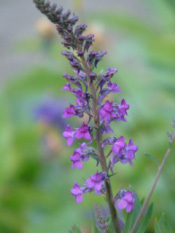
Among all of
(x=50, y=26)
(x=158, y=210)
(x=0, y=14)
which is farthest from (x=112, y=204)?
(x=0, y=14)

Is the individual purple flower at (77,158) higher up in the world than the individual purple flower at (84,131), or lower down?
lower down

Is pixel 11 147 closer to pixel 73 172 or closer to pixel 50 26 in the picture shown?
A: pixel 73 172

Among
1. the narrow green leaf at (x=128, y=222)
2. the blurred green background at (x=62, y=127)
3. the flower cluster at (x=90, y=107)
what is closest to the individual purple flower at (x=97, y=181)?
the flower cluster at (x=90, y=107)

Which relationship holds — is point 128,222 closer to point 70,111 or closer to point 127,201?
point 127,201

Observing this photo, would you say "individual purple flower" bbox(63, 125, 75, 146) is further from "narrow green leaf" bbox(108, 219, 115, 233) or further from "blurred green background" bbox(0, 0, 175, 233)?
"blurred green background" bbox(0, 0, 175, 233)

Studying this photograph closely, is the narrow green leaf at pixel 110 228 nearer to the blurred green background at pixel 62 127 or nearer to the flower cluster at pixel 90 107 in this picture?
the flower cluster at pixel 90 107

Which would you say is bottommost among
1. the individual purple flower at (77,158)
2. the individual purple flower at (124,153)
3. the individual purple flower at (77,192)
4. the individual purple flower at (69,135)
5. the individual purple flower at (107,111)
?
the individual purple flower at (77,192)
